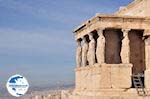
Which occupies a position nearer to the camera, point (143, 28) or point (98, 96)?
point (98, 96)

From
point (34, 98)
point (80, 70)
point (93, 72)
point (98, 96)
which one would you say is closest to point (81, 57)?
point (80, 70)

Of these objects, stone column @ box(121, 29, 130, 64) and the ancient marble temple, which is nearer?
the ancient marble temple

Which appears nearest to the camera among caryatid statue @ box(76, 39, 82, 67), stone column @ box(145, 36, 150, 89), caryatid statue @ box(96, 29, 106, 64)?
caryatid statue @ box(96, 29, 106, 64)

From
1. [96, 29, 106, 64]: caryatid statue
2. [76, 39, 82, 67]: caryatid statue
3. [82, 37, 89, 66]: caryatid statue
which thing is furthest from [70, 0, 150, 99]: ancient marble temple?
[76, 39, 82, 67]: caryatid statue

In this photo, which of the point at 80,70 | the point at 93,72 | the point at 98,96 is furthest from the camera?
the point at 80,70

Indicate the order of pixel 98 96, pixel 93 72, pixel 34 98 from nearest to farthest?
pixel 98 96 < pixel 93 72 < pixel 34 98

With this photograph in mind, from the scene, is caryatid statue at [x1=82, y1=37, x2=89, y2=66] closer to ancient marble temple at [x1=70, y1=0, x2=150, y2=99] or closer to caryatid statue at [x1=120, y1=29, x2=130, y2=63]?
ancient marble temple at [x1=70, y1=0, x2=150, y2=99]

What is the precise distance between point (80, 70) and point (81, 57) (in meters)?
1.35

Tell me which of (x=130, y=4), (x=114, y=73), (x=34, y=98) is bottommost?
(x=34, y=98)

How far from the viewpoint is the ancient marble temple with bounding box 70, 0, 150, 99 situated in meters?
19.5

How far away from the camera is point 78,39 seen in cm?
2514

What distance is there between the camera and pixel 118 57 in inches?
847

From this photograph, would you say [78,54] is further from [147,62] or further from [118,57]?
[147,62]

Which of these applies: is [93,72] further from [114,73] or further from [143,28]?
[143,28]
